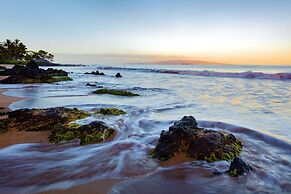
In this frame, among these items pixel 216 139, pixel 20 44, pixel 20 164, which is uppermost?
pixel 20 44

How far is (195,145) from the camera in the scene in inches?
180

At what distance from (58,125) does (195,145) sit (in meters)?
3.38

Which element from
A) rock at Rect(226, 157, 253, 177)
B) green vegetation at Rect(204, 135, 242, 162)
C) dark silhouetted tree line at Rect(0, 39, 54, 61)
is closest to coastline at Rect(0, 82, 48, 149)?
green vegetation at Rect(204, 135, 242, 162)

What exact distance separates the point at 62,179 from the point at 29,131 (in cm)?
284

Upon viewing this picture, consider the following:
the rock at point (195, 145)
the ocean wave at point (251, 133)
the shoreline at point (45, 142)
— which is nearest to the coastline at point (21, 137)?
the shoreline at point (45, 142)

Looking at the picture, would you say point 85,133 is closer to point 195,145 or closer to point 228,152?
point 195,145

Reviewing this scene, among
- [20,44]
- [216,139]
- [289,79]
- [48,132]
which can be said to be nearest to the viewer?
[216,139]

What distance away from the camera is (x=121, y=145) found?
5.27 m

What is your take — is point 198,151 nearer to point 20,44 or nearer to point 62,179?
point 62,179

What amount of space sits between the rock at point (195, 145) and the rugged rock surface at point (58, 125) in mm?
1608

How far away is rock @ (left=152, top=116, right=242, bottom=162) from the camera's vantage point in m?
4.43

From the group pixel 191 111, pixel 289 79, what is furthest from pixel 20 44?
pixel 191 111

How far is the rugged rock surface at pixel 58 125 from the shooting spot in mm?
5660

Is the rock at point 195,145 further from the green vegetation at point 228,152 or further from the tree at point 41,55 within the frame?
the tree at point 41,55
